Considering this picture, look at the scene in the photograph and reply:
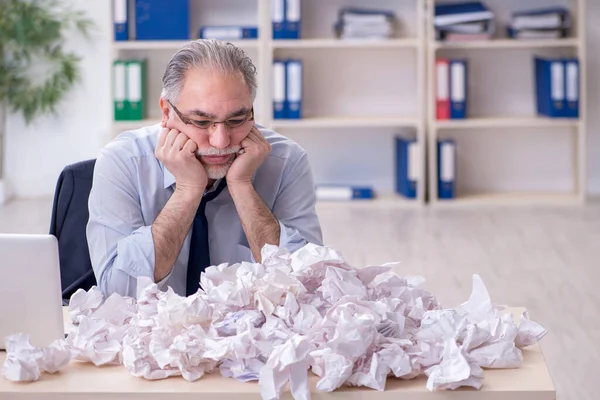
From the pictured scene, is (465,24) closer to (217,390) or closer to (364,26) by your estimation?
(364,26)

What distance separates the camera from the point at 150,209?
2.38 m

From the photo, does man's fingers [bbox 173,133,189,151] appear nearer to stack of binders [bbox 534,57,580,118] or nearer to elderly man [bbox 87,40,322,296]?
elderly man [bbox 87,40,322,296]

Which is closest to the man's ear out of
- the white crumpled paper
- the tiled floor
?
the white crumpled paper

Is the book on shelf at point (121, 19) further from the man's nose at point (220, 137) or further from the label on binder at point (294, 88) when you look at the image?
the man's nose at point (220, 137)

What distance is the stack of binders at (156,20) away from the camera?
19.5 feet

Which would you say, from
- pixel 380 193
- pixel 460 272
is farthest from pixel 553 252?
pixel 380 193

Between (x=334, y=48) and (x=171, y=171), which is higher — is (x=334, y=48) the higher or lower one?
the higher one

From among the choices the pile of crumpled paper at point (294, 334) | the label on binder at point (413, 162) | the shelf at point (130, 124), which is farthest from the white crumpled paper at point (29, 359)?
the label on binder at point (413, 162)

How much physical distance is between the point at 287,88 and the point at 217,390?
4.50 m

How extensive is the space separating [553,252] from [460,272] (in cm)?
62

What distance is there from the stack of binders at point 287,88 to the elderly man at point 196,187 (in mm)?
3472

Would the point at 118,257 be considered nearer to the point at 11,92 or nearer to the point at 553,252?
the point at 553,252

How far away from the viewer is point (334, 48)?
6.24 meters

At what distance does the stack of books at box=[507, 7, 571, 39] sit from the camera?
19.6ft
